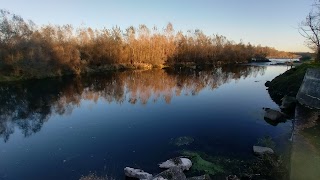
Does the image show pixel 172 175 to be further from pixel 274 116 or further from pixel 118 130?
pixel 274 116

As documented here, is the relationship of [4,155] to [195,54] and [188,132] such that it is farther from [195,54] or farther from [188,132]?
[195,54]

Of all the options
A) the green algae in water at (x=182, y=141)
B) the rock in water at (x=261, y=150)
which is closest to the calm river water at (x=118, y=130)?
the green algae in water at (x=182, y=141)

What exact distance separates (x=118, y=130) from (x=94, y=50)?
6101 cm

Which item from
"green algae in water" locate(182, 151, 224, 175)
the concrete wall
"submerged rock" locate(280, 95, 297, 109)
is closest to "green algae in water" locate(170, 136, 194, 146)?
"green algae in water" locate(182, 151, 224, 175)

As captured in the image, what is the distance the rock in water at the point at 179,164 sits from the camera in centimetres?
1293

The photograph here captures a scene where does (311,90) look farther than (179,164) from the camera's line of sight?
Yes

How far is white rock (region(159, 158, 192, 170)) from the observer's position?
12941mm

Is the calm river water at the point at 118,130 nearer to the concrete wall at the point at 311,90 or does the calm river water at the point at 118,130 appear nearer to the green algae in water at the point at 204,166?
the green algae in water at the point at 204,166

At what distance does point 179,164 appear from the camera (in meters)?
13.1

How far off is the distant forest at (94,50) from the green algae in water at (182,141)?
45.8 m

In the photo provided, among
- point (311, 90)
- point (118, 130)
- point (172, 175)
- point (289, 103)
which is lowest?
point (118, 130)

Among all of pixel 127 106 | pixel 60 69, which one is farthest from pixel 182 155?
pixel 60 69

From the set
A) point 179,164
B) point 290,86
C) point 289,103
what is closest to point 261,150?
point 179,164

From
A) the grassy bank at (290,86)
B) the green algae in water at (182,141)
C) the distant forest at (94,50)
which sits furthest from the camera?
the distant forest at (94,50)
